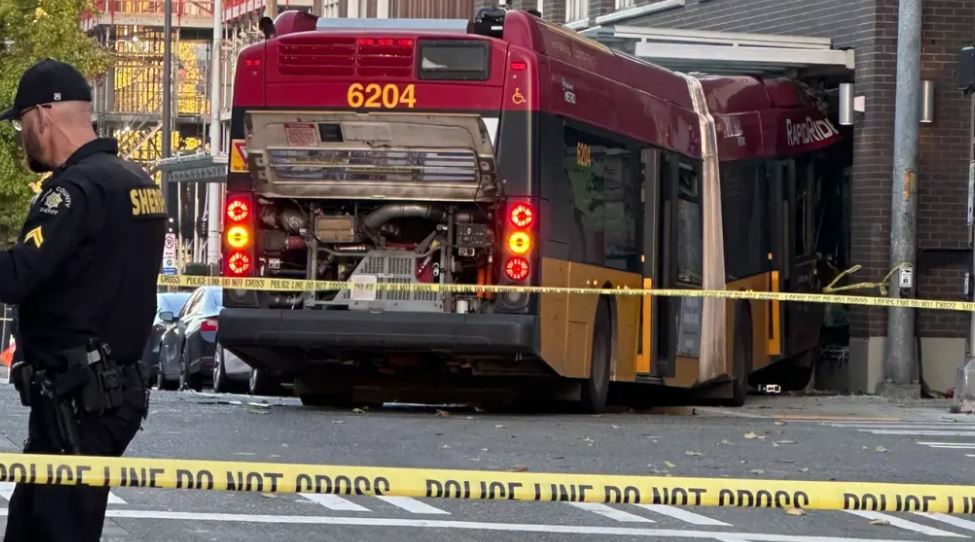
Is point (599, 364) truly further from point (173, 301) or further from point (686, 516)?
point (173, 301)

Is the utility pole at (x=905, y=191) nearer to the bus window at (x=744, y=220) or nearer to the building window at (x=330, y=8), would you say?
the bus window at (x=744, y=220)

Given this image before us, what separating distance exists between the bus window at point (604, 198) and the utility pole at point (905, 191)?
5.16 meters

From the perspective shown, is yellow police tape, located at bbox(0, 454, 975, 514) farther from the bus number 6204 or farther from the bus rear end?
the bus number 6204

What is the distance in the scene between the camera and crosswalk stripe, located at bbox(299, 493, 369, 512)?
33.4ft

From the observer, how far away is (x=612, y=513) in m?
10.4

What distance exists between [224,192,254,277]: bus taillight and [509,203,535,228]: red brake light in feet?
6.54

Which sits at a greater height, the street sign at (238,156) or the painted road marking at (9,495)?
the street sign at (238,156)

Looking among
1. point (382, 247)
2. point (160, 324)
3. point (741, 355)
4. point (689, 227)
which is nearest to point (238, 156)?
point (382, 247)

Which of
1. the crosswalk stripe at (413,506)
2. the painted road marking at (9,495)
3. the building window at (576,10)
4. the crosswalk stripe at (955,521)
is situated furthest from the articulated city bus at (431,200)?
the building window at (576,10)

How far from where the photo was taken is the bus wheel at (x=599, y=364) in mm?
17516

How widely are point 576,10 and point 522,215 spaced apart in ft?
58.8

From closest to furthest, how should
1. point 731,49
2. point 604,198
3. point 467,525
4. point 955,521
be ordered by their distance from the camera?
point 467,525 → point 955,521 → point 604,198 → point 731,49

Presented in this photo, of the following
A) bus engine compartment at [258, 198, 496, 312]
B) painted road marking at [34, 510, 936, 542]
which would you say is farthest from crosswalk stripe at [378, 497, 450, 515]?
bus engine compartment at [258, 198, 496, 312]

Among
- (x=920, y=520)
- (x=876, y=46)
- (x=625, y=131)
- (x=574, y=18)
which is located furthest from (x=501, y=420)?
(x=574, y=18)
